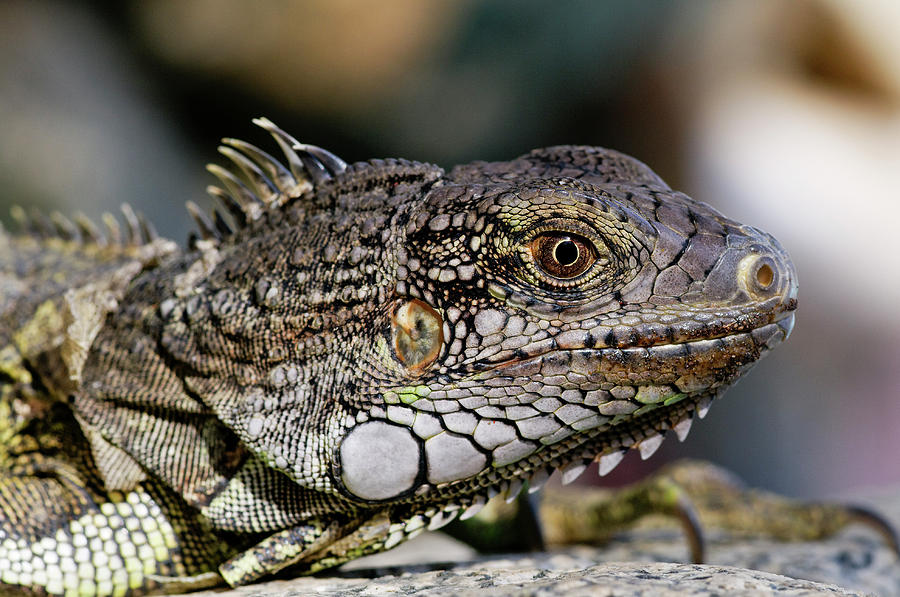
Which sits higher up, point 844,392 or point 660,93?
point 660,93

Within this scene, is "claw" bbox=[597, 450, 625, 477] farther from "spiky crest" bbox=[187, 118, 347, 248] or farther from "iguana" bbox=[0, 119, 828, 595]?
"spiky crest" bbox=[187, 118, 347, 248]

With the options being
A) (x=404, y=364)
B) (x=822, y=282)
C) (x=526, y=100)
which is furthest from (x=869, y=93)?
(x=404, y=364)

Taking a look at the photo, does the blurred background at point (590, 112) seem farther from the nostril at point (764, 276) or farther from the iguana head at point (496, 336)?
the nostril at point (764, 276)

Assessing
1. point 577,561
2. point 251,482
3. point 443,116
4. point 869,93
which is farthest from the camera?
point 869,93

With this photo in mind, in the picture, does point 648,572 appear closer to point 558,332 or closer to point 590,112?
point 558,332

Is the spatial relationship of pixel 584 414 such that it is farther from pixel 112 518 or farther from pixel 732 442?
pixel 732 442

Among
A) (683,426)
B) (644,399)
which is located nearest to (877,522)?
(683,426)

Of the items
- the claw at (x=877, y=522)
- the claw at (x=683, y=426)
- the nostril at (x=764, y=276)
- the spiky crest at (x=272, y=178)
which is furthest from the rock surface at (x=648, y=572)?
the spiky crest at (x=272, y=178)
